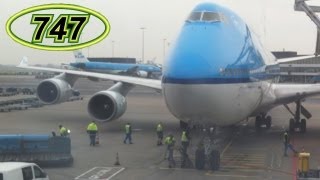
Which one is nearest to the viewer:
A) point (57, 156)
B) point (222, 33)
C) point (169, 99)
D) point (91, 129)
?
point (169, 99)

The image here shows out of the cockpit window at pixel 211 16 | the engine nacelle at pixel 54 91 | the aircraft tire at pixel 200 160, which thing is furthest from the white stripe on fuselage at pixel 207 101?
the engine nacelle at pixel 54 91

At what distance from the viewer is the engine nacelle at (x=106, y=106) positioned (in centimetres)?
2677

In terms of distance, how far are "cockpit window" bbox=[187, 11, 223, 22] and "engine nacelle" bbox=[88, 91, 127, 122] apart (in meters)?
9.62

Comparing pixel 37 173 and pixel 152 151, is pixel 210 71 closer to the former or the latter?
pixel 37 173

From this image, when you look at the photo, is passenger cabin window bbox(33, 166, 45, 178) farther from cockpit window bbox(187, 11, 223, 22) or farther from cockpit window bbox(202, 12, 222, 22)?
cockpit window bbox(202, 12, 222, 22)

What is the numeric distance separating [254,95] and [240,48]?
208 cm

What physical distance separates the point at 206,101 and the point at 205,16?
358 centimetres

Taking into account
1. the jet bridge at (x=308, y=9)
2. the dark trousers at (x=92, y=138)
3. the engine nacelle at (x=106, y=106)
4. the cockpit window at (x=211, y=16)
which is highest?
the jet bridge at (x=308, y=9)

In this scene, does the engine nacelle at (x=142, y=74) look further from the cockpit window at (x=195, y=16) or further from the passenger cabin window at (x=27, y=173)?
the passenger cabin window at (x=27, y=173)

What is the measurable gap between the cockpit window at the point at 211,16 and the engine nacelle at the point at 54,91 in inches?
577

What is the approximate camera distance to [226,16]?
18.8m

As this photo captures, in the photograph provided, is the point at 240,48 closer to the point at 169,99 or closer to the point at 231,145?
the point at 169,99

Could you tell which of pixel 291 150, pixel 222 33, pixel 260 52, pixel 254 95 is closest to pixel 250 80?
pixel 254 95

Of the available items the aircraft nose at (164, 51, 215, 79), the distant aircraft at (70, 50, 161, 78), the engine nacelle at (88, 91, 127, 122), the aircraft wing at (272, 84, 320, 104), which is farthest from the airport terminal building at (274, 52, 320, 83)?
the aircraft nose at (164, 51, 215, 79)
